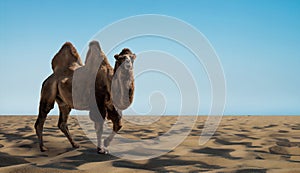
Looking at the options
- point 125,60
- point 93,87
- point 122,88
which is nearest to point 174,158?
point 122,88

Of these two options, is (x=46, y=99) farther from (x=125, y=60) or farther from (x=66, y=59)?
(x=125, y=60)

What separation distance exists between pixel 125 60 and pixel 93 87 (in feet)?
2.76

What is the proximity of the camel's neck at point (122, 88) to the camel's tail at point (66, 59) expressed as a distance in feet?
4.85

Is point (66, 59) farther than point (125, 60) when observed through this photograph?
Yes

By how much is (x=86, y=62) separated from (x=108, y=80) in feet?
2.38

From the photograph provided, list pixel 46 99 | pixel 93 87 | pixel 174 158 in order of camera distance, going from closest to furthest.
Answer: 1. pixel 174 158
2. pixel 93 87
3. pixel 46 99

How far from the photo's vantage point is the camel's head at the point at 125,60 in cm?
490

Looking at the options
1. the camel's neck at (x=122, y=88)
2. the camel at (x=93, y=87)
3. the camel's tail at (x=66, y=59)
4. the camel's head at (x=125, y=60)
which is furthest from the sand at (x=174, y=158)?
the camel's tail at (x=66, y=59)

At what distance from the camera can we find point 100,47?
5.79 m

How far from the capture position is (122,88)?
193 inches

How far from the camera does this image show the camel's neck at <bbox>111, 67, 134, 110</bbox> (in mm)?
4869

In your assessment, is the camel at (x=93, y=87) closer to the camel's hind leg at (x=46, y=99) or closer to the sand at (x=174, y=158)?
the camel's hind leg at (x=46, y=99)

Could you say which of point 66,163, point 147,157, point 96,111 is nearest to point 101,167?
point 66,163

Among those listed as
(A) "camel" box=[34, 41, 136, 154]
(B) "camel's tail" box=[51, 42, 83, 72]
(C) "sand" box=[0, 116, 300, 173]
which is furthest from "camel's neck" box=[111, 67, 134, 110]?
(B) "camel's tail" box=[51, 42, 83, 72]
